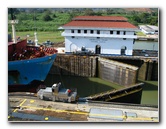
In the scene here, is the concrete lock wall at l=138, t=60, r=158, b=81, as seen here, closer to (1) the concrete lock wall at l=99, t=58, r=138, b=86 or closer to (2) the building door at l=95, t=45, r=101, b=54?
(1) the concrete lock wall at l=99, t=58, r=138, b=86

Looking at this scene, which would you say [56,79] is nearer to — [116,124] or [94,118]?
[94,118]

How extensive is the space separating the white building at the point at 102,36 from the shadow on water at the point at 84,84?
388 centimetres

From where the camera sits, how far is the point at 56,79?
2448cm

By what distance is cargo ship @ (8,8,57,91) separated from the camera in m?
18.8

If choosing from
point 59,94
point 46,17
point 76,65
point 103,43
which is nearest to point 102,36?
point 103,43

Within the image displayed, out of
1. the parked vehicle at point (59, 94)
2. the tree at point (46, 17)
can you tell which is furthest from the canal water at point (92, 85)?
the tree at point (46, 17)

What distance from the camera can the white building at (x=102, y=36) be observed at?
25.2 m

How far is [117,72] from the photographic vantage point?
2244cm

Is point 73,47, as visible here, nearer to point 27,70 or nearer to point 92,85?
point 92,85

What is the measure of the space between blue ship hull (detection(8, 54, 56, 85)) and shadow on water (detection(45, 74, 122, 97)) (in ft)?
9.64

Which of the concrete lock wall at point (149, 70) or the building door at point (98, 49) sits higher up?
the building door at point (98, 49)

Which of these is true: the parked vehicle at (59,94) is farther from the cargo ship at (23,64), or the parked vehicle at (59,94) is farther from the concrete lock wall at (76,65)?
the concrete lock wall at (76,65)

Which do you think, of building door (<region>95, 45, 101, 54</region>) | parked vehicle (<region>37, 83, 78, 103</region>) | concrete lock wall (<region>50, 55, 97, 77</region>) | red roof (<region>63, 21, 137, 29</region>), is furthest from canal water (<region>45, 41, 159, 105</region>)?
parked vehicle (<region>37, 83, 78, 103</region>)

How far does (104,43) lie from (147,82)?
6.76m
